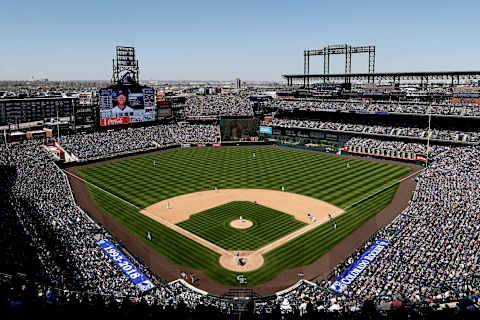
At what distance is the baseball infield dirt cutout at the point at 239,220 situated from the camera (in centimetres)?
2717

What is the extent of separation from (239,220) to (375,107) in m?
50.7

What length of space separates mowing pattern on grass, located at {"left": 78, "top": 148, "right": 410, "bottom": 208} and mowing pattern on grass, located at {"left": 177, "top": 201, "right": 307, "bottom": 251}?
24.0 ft

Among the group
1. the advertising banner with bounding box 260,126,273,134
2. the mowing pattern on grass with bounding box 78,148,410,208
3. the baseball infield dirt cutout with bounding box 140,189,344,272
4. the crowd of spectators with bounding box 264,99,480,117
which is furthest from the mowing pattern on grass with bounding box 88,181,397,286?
the advertising banner with bounding box 260,126,273,134

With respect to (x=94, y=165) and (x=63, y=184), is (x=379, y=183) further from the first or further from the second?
(x=94, y=165)

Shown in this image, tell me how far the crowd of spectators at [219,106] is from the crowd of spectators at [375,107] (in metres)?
6.69

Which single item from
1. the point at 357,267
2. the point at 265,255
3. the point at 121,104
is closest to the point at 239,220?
the point at 265,255

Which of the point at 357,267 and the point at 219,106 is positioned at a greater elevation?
the point at 219,106

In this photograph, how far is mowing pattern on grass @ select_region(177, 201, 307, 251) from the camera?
29.8 metres

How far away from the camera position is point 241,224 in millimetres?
33188

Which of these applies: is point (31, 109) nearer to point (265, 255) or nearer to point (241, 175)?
point (241, 175)

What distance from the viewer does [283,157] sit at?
211 ft

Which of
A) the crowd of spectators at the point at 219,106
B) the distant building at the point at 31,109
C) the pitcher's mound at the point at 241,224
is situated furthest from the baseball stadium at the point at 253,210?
the distant building at the point at 31,109

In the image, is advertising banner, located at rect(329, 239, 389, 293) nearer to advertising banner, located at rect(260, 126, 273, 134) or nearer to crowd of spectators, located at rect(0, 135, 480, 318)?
crowd of spectators, located at rect(0, 135, 480, 318)

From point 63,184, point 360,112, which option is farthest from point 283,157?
point 63,184
